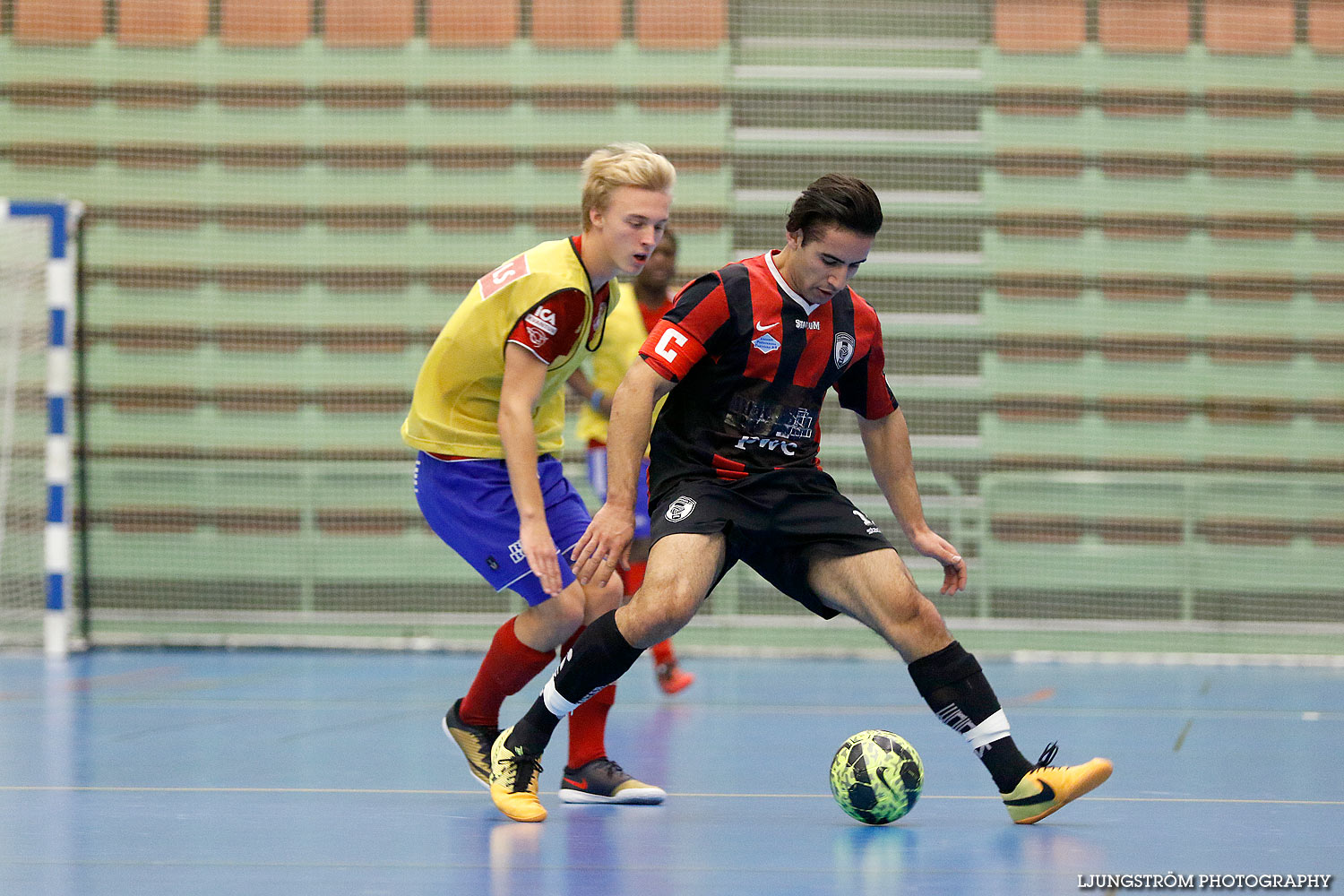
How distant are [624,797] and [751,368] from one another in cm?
121

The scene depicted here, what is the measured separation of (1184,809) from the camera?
12.0 ft

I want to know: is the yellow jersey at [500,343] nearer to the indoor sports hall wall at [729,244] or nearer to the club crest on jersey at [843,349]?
the club crest on jersey at [843,349]

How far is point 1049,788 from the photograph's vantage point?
3.40 meters

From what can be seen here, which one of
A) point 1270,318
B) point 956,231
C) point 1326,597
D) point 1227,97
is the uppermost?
point 1227,97

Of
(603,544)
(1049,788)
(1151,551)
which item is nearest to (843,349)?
(603,544)

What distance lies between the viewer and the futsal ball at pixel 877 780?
3.47 meters

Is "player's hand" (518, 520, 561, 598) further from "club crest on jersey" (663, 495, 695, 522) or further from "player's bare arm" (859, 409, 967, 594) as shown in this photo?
"player's bare arm" (859, 409, 967, 594)

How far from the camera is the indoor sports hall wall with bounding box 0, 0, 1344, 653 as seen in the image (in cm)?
830

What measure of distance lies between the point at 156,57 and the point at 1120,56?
5.82 metres

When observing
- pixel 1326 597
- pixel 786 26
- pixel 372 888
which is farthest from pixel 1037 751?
pixel 786 26

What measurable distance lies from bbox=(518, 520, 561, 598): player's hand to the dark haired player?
13 centimetres

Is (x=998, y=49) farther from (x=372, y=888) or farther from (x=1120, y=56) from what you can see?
(x=372, y=888)

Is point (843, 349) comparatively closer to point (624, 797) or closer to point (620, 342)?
point (624, 797)

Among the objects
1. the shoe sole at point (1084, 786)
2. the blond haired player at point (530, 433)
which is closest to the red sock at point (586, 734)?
the blond haired player at point (530, 433)
